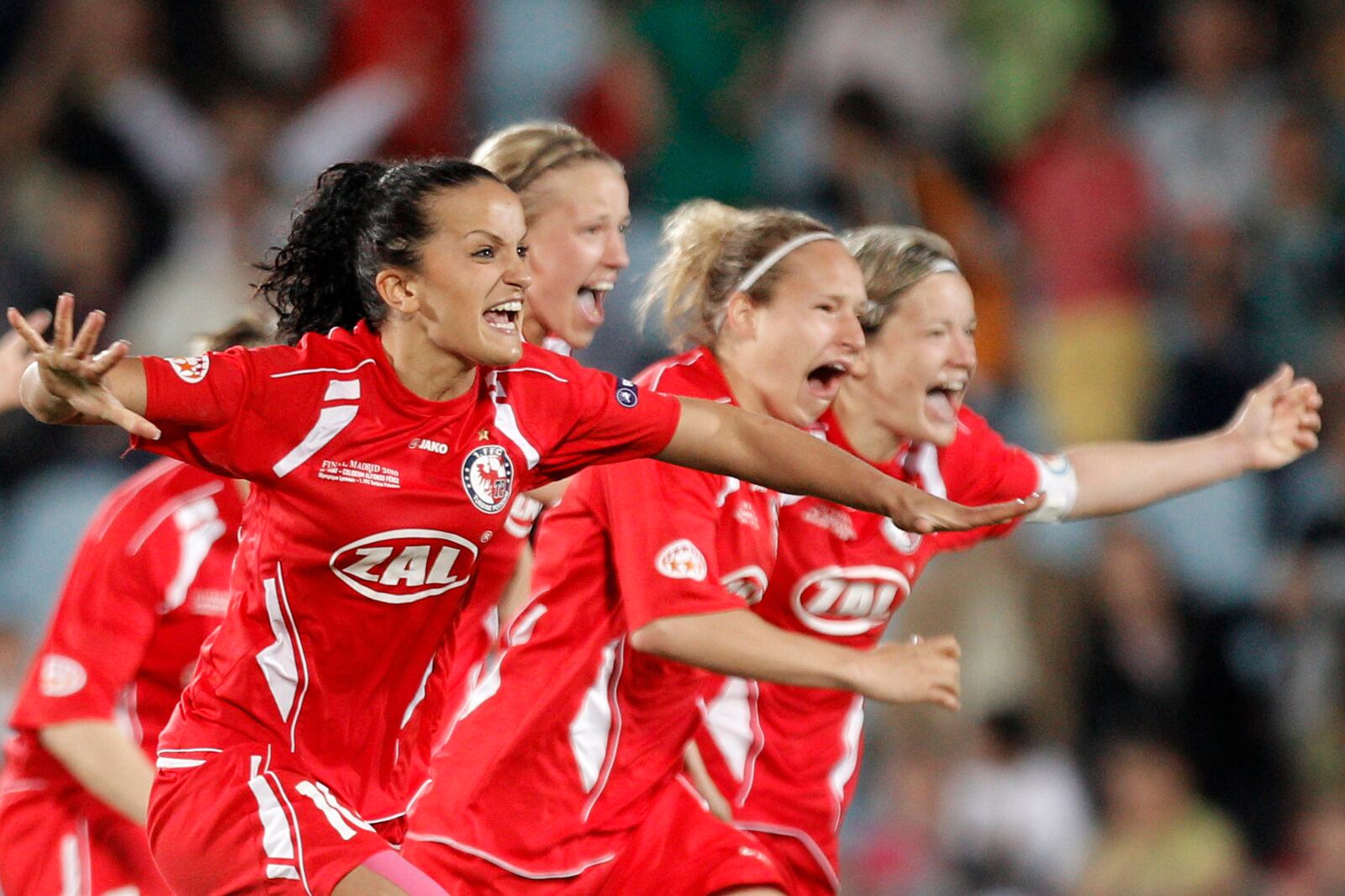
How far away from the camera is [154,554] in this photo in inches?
164

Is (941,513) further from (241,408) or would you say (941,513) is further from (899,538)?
(241,408)

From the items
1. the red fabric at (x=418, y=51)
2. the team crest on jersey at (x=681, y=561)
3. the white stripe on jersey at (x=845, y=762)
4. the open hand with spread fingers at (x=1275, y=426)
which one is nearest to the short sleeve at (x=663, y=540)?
the team crest on jersey at (x=681, y=561)

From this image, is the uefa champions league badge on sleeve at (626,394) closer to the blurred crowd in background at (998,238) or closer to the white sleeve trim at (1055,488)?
the white sleeve trim at (1055,488)

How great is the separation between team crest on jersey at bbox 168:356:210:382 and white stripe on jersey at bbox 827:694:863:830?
1780 millimetres

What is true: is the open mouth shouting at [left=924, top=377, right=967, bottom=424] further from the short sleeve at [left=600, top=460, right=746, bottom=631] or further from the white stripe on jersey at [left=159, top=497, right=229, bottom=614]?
the white stripe on jersey at [left=159, top=497, right=229, bottom=614]

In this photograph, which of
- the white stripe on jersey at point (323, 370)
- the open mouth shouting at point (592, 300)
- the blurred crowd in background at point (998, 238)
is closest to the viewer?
the white stripe on jersey at point (323, 370)

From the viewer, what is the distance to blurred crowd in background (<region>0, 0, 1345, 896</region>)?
7.16 meters

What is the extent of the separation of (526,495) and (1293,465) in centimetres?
473

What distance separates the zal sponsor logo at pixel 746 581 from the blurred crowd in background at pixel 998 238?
3.33 metres

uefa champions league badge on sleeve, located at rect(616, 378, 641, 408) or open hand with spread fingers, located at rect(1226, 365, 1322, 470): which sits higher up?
open hand with spread fingers, located at rect(1226, 365, 1322, 470)

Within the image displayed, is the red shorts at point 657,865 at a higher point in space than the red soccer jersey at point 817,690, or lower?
lower

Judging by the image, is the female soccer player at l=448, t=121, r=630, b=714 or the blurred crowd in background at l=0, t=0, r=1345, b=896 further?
the blurred crowd in background at l=0, t=0, r=1345, b=896

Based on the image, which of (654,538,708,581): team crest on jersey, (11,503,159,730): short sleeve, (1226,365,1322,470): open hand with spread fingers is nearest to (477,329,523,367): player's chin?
(654,538,708,581): team crest on jersey

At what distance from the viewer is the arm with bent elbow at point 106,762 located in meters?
4.02
